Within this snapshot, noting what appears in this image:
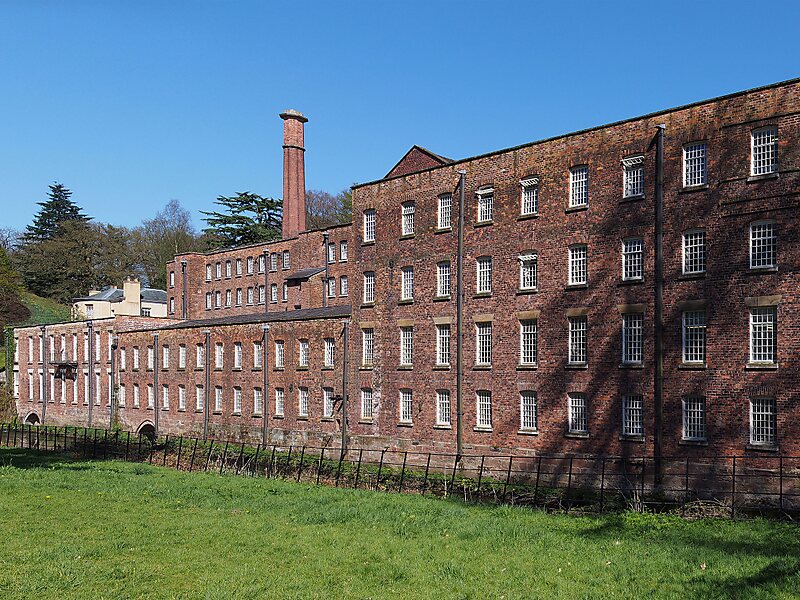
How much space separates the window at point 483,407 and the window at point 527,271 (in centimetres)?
451

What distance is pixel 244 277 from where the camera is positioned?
67.4 meters

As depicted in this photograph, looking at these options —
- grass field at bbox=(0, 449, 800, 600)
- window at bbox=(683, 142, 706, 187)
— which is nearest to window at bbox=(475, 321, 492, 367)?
window at bbox=(683, 142, 706, 187)

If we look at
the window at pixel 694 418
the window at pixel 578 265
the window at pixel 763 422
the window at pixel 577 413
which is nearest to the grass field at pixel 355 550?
the window at pixel 763 422

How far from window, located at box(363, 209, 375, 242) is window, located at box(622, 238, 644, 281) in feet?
42.7

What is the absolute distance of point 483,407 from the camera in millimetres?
33781

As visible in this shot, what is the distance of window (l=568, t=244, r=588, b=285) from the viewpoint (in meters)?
31.0

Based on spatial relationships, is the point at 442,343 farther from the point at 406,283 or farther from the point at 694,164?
the point at 694,164

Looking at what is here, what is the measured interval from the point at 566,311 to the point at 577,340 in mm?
1134

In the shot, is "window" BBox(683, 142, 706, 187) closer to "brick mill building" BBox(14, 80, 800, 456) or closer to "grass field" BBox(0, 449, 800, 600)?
"brick mill building" BBox(14, 80, 800, 456)

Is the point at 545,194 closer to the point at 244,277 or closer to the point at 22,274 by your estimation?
the point at 244,277

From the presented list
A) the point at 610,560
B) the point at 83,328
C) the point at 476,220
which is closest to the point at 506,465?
the point at 476,220

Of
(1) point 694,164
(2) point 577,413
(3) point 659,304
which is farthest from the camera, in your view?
(2) point 577,413

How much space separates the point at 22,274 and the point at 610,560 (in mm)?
89997

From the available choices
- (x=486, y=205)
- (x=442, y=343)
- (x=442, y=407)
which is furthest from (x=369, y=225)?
(x=442, y=407)
